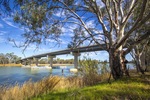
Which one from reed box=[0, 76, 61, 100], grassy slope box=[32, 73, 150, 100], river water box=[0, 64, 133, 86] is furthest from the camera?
river water box=[0, 64, 133, 86]

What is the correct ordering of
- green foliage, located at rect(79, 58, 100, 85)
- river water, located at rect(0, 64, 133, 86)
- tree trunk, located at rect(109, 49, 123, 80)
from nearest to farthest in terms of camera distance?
tree trunk, located at rect(109, 49, 123, 80), river water, located at rect(0, 64, 133, 86), green foliage, located at rect(79, 58, 100, 85)

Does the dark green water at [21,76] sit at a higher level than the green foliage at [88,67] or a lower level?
lower

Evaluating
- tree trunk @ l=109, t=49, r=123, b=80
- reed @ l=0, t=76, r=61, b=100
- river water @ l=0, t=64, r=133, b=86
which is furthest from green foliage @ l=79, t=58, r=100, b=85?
reed @ l=0, t=76, r=61, b=100

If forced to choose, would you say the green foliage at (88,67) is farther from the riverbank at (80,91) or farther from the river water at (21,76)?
the riverbank at (80,91)

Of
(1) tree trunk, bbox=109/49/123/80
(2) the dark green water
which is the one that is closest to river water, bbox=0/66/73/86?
(2) the dark green water

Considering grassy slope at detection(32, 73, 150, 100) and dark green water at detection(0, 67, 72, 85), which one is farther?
dark green water at detection(0, 67, 72, 85)

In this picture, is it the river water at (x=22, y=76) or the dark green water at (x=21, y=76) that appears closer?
the river water at (x=22, y=76)

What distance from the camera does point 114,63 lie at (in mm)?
9375

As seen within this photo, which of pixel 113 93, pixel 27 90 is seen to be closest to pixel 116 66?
pixel 113 93

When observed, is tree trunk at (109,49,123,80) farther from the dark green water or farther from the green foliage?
the dark green water

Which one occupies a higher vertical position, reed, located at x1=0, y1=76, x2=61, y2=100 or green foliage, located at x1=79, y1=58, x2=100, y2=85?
green foliage, located at x1=79, y1=58, x2=100, y2=85

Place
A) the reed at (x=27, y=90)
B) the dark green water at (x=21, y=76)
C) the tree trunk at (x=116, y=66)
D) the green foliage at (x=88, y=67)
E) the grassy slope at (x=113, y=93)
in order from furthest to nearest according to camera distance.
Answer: the green foliage at (x=88, y=67) → the dark green water at (x=21, y=76) → the tree trunk at (x=116, y=66) → the reed at (x=27, y=90) → the grassy slope at (x=113, y=93)

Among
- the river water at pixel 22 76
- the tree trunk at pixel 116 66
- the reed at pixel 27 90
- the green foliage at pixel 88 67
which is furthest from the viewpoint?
the green foliage at pixel 88 67

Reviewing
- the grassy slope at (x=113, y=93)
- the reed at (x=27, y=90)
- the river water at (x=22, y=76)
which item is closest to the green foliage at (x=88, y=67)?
the river water at (x=22, y=76)
